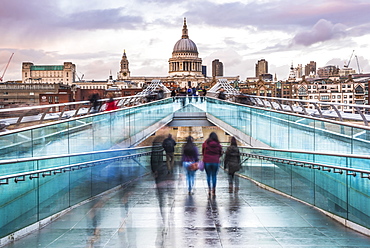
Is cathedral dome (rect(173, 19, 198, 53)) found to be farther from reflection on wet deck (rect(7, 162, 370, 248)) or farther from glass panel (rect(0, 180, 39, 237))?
glass panel (rect(0, 180, 39, 237))

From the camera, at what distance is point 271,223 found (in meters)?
7.77

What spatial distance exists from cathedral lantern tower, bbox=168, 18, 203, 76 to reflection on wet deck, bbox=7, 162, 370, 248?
562 feet

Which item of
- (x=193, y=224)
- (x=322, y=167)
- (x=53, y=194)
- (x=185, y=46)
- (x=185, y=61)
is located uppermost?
(x=185, y=46)

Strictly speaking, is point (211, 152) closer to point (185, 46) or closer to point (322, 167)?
point (322, 167)

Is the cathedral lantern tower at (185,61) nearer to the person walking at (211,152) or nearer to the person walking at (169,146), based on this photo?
the person walking at (169,146)

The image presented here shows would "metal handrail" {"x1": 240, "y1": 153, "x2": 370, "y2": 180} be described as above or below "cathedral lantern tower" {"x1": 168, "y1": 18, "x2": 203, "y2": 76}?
below

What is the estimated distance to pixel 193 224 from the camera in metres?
7.64

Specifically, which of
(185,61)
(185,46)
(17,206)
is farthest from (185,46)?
(17,206)

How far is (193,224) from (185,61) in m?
176

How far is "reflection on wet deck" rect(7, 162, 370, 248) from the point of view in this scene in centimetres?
681

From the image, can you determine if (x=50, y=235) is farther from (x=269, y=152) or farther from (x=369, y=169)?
(x=269, y=152)

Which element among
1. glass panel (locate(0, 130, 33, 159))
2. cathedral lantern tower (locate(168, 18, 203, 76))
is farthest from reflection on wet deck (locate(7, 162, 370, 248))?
cathedral lantern tower (locate(168, 18, 203, 76))

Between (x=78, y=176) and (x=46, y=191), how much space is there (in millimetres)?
1167

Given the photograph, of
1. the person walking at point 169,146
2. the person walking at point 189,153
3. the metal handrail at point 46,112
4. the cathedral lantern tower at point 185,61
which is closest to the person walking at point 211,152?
the person walking at point 189,153
